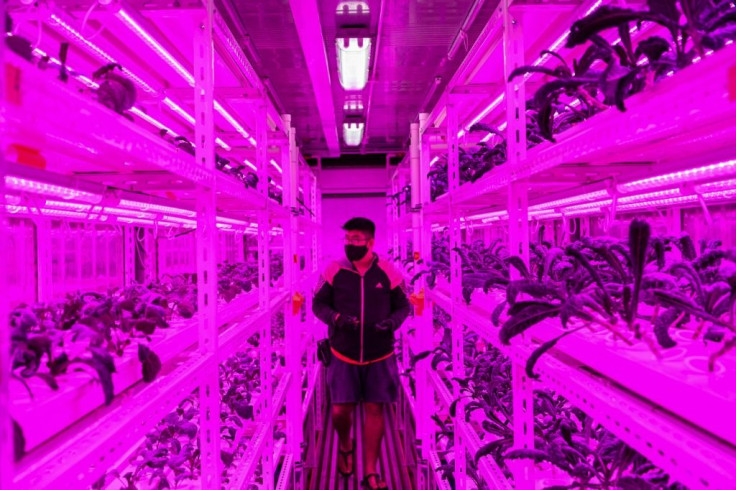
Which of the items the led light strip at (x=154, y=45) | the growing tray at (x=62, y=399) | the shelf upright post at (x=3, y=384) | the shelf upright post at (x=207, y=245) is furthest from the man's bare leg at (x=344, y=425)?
the shelf upright post at (x=3, y=384)

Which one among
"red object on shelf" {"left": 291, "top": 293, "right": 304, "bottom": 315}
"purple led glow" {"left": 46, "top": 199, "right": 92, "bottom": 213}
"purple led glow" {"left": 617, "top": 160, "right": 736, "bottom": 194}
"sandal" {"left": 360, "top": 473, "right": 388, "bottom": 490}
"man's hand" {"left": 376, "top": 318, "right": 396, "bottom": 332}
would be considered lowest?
"sandal" {"left": 360, "top": 473, "right": 388, "bottom": 490}

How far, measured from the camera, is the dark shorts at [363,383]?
3.92 m

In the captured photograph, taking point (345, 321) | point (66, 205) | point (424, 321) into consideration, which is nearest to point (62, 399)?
point (66, 205)

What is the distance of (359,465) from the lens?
15.6ft

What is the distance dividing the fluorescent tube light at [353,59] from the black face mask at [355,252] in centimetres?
153

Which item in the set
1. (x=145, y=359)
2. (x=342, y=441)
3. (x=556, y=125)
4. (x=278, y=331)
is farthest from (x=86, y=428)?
(x=278, y=331)

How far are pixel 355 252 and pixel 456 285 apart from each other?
0.91 meters

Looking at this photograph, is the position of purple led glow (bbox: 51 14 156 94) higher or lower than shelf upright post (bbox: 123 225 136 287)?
higher

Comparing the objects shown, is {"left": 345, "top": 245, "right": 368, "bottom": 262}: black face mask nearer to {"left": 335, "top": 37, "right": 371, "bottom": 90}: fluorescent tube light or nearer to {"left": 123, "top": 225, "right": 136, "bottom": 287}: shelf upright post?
{"left": 335, "top": 37, "right": 371, "bottom": 90}: fluorescent tube light

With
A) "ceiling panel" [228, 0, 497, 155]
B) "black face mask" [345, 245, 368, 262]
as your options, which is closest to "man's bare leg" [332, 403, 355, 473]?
"black face mask" [345, 245, 368, 262]

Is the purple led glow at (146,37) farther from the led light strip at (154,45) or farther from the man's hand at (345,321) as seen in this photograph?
the man's hand at (345,321)

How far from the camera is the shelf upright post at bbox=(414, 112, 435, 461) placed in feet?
13.9

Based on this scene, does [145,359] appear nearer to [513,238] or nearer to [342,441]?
[513,238]

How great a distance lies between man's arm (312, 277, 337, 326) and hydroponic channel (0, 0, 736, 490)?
20 millimetres
